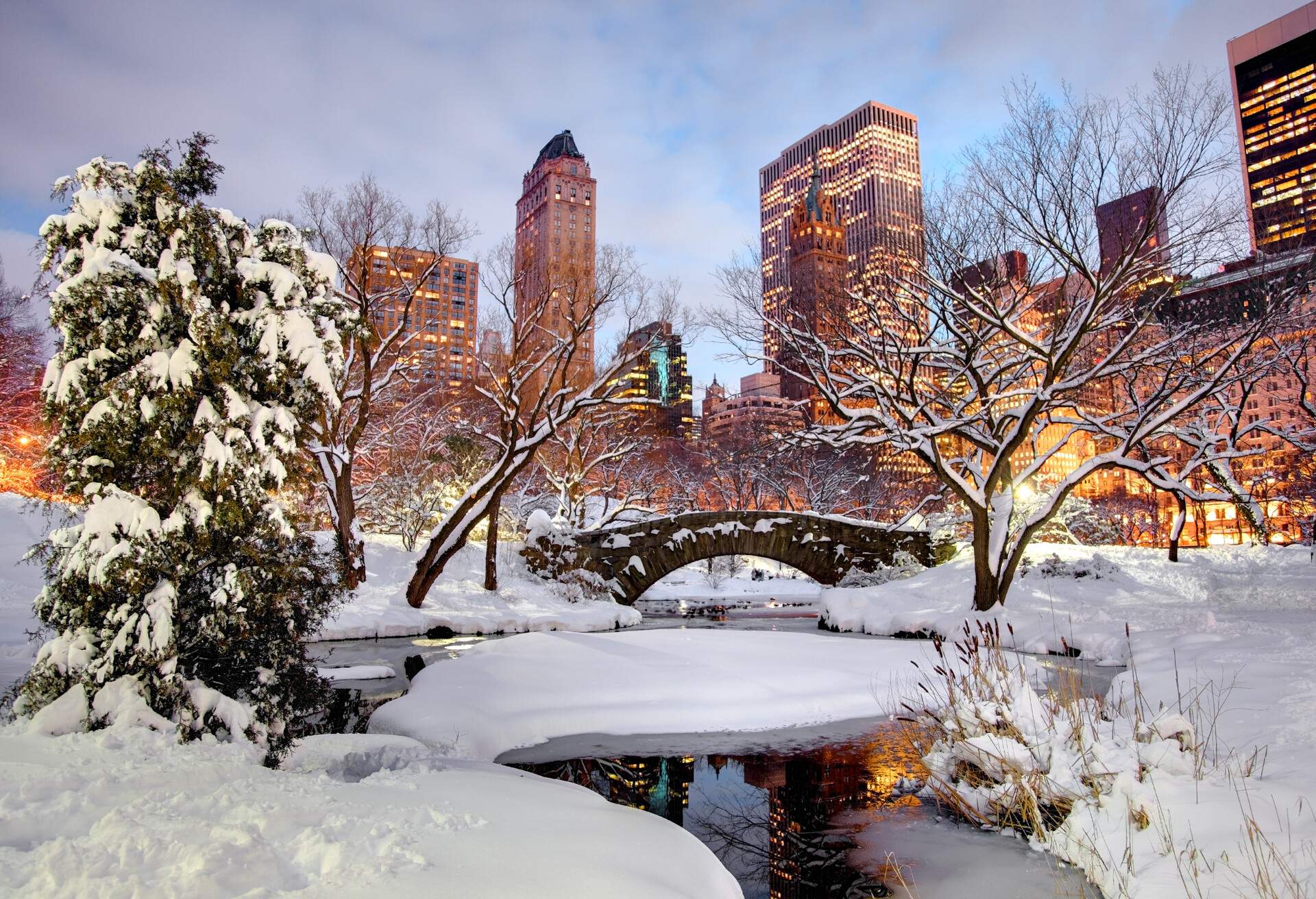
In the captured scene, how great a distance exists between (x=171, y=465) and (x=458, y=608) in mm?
15368

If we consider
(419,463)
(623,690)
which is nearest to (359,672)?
(623,690)

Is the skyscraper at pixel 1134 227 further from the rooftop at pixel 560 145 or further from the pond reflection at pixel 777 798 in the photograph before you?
the rooftop at pixel 560 145

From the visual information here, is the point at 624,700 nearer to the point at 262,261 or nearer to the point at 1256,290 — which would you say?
the point at 262,261

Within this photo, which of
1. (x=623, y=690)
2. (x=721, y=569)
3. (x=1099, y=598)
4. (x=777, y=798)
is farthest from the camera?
(x=721, y=569)

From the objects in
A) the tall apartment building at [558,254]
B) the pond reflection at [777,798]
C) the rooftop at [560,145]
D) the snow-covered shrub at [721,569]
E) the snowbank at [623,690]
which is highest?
the rooftop at [560,145]

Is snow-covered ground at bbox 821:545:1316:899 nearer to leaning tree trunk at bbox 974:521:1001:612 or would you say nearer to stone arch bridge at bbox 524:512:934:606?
leaning tree trunk at bbox 974:521:1001:612

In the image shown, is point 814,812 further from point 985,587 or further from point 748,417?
point 748,417

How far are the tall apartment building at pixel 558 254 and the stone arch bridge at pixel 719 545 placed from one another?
5.98 meters

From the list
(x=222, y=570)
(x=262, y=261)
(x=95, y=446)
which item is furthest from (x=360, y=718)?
(x=262, y=261)

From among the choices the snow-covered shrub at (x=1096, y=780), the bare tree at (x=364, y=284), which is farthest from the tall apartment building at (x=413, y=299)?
the snow-covered shrub at (x=1096, y=780)

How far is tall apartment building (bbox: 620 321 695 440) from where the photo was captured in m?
20.1

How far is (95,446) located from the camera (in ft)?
16.8

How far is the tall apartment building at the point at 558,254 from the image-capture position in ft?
63.9

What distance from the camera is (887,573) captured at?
23500 mm
